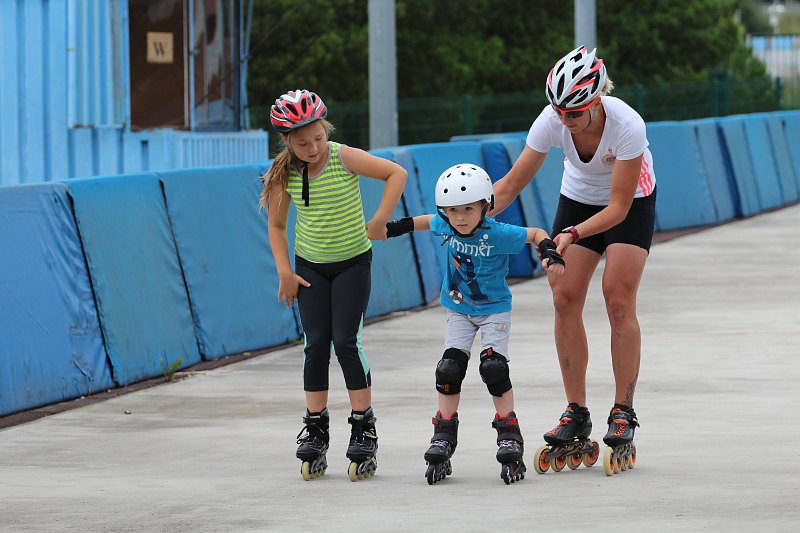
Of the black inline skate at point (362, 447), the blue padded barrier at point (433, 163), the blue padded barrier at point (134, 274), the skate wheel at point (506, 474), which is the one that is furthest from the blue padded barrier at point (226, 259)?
the skate wheel at point (506, 474)

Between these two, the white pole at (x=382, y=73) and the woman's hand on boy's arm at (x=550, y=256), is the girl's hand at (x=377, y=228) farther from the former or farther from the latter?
the white pole at (x=382, y=73)

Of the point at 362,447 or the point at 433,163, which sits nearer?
the point at 362,447

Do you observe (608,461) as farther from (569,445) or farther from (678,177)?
(678,177)

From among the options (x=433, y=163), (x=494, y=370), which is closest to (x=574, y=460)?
(x=494, y=370)

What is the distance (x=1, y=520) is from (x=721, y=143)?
17796mm

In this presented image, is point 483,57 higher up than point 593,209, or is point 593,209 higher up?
point 483,57

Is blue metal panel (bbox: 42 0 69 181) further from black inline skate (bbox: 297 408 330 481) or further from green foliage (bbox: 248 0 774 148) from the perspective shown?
black inline skate (bbox: 297 408 330 481)

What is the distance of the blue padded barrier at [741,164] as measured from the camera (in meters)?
23.0

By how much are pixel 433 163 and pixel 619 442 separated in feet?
27.4

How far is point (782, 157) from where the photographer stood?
25938 mm

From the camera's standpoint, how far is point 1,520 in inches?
254

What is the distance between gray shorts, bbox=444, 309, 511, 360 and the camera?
22.9 feet

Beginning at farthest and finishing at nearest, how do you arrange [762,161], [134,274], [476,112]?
[476,112] < [762,161] < [134,274]

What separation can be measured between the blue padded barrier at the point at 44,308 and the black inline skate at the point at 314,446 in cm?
248
